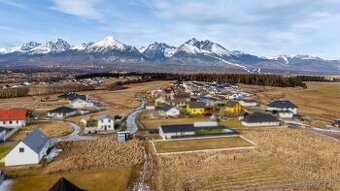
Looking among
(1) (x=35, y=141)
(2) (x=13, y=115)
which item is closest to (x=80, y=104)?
(2) (x=13, y=115)

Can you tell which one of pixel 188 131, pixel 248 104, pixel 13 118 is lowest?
pixel 13 118

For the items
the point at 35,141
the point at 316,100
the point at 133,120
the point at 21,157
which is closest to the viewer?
the point at 21,157

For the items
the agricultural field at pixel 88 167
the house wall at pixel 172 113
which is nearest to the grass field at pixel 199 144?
the agricultural field at pixel 88 167

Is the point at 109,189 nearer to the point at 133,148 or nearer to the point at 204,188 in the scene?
the point at 204,188

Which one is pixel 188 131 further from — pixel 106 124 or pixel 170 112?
pixel 170 112

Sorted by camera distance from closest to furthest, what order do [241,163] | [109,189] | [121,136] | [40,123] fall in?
[109,189], [241,163], [121,136], [40,123]

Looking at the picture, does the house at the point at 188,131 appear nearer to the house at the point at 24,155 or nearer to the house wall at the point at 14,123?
the house at the point at 24,155

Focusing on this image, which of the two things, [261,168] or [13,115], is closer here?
[261,168]

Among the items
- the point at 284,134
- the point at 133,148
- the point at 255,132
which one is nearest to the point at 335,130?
the point at 284,134
